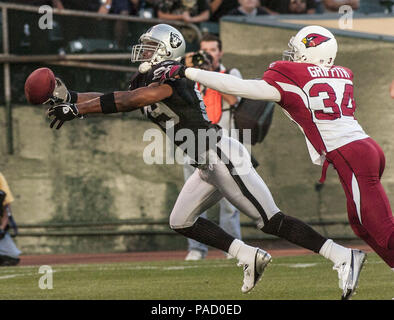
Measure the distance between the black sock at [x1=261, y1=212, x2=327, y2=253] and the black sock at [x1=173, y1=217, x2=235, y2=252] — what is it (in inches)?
12.9

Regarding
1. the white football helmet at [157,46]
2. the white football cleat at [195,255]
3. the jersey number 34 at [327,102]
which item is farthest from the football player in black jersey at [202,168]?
the white football cleat at [195,255]

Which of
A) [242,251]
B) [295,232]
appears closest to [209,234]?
[242,251]

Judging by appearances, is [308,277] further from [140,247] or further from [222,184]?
[140,247]

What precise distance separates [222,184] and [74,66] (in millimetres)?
4924

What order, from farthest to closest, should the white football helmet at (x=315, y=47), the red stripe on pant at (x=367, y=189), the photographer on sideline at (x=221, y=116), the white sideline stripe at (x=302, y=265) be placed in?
the photographer on sideline at (x=221, y=116), the white sideline stripe at (x=302, y=265), the white football helmet at (x=315, y=47), the red stripe on pant at (x=367, y=189)

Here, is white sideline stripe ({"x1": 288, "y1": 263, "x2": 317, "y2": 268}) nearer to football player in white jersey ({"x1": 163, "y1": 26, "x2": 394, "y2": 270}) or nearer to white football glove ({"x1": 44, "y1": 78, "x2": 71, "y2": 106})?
football player in white jersey ({"x1": 163, "y1": 26, "x2": 394, "y2": 270})

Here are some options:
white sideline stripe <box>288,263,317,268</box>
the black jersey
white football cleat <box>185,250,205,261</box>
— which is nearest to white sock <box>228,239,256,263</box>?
the black jersey

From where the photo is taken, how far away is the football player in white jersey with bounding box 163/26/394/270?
518 centimetres

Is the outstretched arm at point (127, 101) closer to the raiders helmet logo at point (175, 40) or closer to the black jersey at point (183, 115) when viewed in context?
the black jersey at point (183, 115)

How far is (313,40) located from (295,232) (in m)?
1.22

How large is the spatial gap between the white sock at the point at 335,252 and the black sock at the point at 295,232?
51 mm

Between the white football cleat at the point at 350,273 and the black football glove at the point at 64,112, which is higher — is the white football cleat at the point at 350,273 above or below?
below

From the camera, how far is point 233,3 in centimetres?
1127

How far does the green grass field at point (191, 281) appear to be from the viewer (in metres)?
6.03
